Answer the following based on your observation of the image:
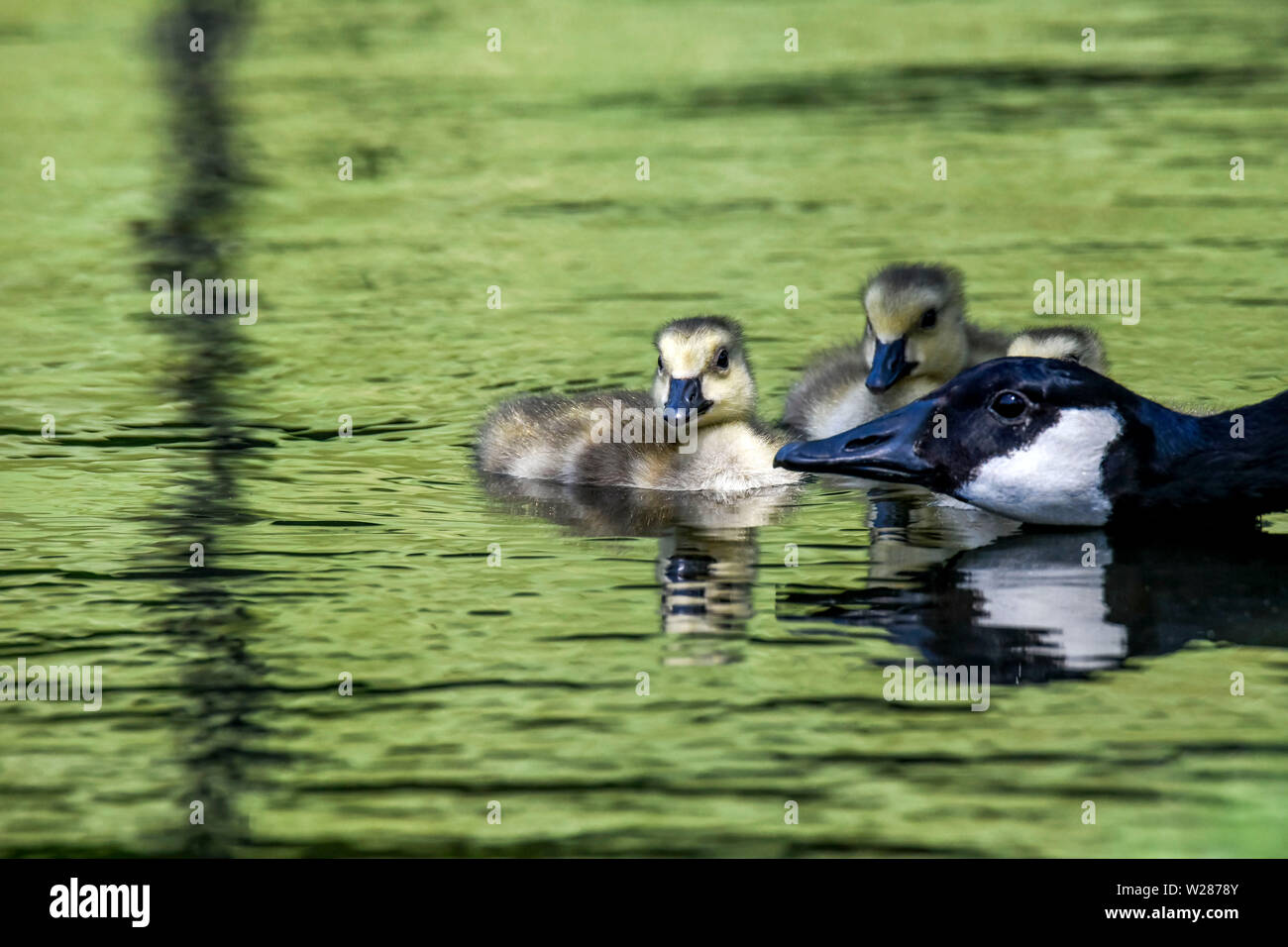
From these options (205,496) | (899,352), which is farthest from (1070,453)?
(205,496)

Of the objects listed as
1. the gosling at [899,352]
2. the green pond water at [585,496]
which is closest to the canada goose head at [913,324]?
the gosling at [899,352]

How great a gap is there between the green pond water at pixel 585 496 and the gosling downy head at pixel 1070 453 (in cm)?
18

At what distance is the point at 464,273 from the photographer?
13117 mm

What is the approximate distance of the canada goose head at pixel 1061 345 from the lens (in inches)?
339

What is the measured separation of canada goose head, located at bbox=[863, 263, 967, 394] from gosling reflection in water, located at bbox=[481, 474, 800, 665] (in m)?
0.86

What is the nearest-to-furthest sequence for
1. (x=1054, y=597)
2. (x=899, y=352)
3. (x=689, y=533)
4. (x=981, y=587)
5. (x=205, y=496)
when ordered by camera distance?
1. (x=1054, y=597)
2. (x=981, y=587)
3. (x=689, y=533)
4. (x=205, y=496)
5. (x=899, y=352)

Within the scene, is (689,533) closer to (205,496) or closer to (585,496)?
(585,496)

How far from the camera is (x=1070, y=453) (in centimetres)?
735

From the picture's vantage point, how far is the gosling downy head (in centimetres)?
733

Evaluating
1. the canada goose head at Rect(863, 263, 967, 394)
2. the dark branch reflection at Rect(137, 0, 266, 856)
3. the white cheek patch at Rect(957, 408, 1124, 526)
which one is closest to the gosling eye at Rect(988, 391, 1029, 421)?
the white cheek patch at Rect(957, 408, 1124, 526)

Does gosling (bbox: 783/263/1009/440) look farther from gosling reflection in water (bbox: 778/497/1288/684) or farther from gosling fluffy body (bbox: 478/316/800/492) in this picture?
gosling reflection in water (bbox: 778/497/1288/684)

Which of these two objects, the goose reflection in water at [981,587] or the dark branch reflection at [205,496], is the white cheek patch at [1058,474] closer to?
the goose reflection in water at [981,587]

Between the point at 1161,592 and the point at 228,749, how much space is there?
9.79ft

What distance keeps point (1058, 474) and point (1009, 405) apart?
29 centimetres
